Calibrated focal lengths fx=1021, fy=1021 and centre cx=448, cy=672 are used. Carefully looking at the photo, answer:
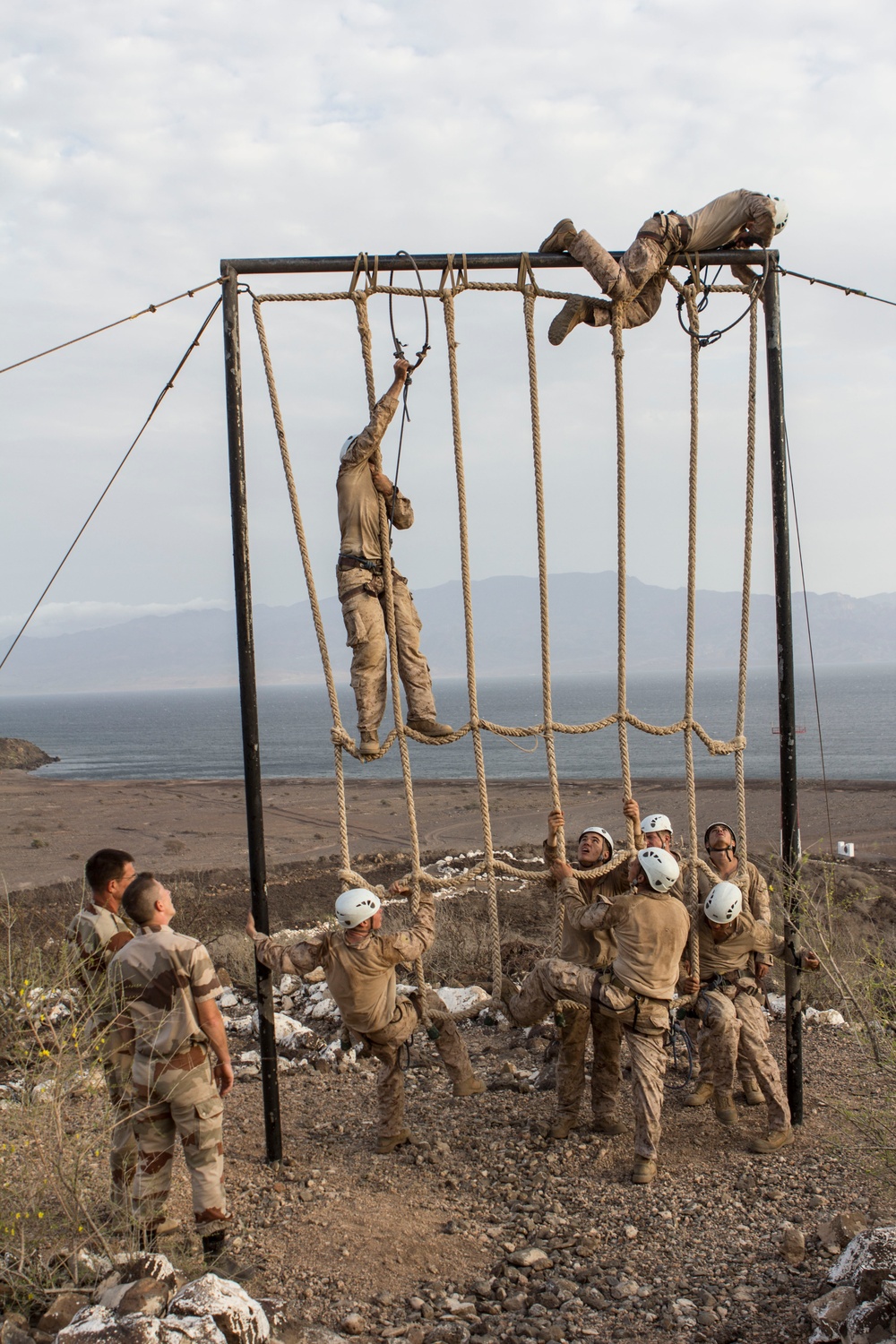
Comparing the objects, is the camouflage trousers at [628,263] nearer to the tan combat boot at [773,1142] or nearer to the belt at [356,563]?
the belt at [356,563]

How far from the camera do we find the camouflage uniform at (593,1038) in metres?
7.42

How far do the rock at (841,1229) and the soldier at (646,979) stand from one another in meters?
1.20

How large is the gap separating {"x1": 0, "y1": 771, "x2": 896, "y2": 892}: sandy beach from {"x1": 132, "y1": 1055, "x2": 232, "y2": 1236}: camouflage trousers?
16.5m

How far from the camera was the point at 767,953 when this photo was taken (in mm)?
7785

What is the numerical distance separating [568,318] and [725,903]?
4451 millimetres

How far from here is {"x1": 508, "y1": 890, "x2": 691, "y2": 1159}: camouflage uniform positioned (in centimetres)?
676

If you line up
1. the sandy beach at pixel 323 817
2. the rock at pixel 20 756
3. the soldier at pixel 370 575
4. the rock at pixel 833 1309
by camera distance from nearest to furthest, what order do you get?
1. the rock at pixel 833 1309
2. the soldier at pixel 370 575
3. the sandy beach at pixel 323 817
4. the rock at pixel 20 756

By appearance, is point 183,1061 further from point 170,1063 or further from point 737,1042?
point 737,1042

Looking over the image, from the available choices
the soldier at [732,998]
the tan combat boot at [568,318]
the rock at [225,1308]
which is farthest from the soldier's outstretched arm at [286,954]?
the tan combat boot at [568,318]

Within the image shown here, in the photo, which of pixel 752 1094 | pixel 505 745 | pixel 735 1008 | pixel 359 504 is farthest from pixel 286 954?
pixel 505 745

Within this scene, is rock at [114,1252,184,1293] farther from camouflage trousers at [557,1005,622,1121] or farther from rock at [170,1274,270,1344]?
camouflage trousers at [557,1005,622,1121]

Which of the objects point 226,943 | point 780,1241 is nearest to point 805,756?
point 226,943

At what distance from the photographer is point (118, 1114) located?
589 centimetres

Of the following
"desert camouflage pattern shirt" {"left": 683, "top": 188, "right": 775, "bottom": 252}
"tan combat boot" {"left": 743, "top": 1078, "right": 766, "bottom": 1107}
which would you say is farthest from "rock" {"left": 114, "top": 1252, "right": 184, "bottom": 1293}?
"desert camouflage pattern shirt" {"left": 683, "top": 188, "right": 775, "bottom": 252}
